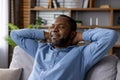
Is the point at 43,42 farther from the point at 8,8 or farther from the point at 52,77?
the point at 8,8

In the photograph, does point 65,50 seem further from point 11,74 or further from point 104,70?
point 11,74

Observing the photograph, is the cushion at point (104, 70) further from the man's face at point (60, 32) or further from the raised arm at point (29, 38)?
the raised arm at point (29, 38)

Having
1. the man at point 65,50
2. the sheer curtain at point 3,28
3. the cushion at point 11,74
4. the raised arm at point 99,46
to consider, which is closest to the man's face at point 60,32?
the man at point 65,50

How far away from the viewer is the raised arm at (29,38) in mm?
1940

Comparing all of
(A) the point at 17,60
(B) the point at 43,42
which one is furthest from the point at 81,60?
(A) the point at 17,60

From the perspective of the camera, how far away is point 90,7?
4.32 metres

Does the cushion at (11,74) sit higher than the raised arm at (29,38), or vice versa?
the raised arm at (29,38)

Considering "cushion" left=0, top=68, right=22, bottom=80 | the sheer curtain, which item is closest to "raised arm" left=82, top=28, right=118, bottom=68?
"cushion" left=0, top=68, right=22, bottom=80

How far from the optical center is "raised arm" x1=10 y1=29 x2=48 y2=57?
76.4 inches

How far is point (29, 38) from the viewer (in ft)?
6.54

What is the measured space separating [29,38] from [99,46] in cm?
64

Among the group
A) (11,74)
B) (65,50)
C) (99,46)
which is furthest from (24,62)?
(99,46)

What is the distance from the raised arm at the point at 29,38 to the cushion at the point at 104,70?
509 mm

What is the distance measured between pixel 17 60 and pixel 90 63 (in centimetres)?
67
